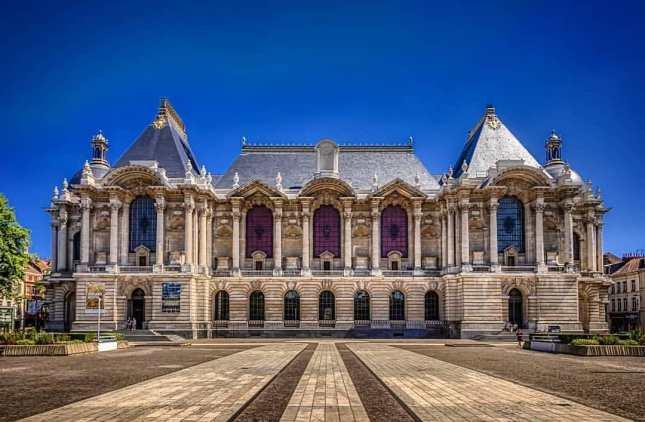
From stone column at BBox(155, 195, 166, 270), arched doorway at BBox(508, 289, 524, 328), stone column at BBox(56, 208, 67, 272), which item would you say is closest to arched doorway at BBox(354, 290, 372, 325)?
arched doorway at BBox(508, 289, 524, 328)

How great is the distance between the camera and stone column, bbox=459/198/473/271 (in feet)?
208

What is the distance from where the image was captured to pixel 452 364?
98.7 feet

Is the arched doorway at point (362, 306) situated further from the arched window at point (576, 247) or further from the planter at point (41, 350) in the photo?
the planter at point (41, 350)

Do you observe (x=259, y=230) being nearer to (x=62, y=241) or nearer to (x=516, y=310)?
(x=62, y=241)

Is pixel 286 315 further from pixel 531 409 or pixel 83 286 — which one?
pixel 531 409

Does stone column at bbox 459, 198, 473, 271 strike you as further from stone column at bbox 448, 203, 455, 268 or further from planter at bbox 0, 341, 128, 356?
planter at bbox 0, 341, 128, 356

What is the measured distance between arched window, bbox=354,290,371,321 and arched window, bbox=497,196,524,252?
563 inches

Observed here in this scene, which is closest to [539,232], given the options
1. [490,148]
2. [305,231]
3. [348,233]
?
[490,148]

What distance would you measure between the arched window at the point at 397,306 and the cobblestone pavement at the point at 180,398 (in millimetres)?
40434

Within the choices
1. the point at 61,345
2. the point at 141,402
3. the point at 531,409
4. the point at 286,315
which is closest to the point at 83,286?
the point at 286,315

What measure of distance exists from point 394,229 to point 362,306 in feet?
28.8

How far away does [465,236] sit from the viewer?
210ft

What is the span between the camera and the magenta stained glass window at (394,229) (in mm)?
69188

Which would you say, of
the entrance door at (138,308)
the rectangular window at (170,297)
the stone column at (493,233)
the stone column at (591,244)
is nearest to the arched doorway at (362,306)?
the stone column at (493,233)
